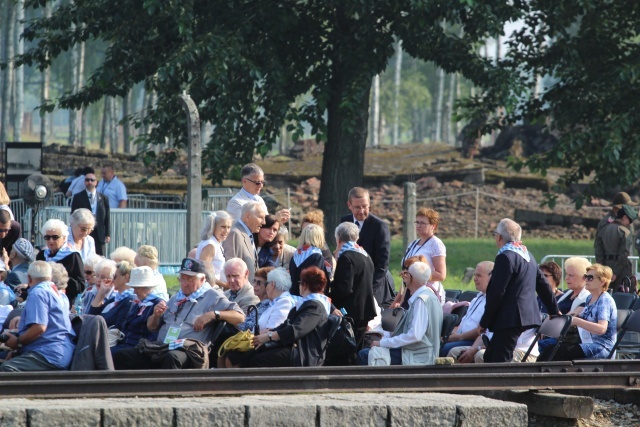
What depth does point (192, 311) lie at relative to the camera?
9.90m

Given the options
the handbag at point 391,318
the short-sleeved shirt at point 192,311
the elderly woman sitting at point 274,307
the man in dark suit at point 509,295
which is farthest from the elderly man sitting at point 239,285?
the man in dark suit at point 509,295

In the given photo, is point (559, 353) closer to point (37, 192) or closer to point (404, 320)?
point (404, 320)

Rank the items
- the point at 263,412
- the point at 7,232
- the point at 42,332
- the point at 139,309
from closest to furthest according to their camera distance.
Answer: the point at 263,412 < the point at 42,332 < the point at 139,309 < the point at 7,232

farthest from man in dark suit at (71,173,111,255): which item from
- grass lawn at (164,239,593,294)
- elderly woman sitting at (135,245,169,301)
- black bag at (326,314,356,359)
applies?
black bag at (326,314,356,359)

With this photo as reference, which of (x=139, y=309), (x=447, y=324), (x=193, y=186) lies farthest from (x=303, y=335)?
(x=193, y=186)

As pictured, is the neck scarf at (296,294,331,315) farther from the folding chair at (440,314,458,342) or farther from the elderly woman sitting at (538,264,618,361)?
the elderly woman sitting at (538,264,618,361)

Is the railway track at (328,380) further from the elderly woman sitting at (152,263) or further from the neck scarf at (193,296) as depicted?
the elderly woman sitting at (152,263)

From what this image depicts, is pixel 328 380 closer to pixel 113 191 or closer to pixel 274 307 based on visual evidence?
pixel 274 307

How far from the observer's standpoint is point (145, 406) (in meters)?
7.60

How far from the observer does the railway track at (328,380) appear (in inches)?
337

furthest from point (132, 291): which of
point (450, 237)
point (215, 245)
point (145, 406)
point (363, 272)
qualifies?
point (450, 237)

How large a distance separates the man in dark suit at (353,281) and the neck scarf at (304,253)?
213 millimetres

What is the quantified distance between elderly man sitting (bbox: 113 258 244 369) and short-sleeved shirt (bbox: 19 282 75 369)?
0.72 meters

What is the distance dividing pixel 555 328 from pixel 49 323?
3.99m
